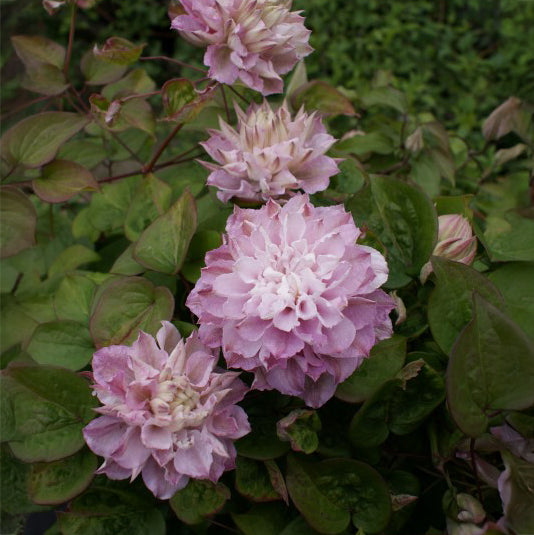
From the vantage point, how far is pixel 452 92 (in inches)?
73.7

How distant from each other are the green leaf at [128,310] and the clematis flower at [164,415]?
76 mm

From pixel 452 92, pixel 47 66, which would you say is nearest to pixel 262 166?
pixel 47 66

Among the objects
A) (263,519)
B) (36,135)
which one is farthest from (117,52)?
(263,519)

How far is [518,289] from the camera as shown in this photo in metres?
0.54

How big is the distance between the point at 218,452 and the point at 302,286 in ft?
0.42

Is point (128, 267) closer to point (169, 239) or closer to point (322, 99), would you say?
point (169, 239)

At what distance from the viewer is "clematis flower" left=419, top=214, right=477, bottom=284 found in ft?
1.66

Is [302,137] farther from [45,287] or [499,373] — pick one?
[45,287]

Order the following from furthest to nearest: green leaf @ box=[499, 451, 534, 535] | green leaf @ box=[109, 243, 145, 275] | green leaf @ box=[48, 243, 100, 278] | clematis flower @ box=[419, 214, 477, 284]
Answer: green leaf @ box=[48, 243, 100, 278], green leaf @ box=[109, 243, 145, 275], clematis flower @ box=[419, 214, 477, 284], green leaf @ box=[499, 451, 534, 535]

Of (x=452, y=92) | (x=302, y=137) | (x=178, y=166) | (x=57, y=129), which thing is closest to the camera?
(x=302, y=137)

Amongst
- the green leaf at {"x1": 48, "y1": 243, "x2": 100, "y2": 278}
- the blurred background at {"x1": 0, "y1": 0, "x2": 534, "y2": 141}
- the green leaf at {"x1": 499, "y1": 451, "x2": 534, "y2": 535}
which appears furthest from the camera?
the blurred background at {"x1": 0, "y1": 0, "x2": 534, "y2": 141}

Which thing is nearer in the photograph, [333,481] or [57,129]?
[333,481]

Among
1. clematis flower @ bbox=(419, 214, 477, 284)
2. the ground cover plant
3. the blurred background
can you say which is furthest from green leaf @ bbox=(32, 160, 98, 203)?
the blurred background

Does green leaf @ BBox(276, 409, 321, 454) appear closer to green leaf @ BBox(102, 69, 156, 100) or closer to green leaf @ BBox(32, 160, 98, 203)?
green leaf @ BBox(32, 160, 98, 203)
